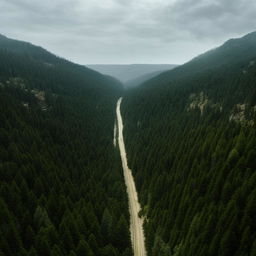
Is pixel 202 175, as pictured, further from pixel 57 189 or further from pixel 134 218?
pixel 57 189

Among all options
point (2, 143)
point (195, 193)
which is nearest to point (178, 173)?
point (195, 193)

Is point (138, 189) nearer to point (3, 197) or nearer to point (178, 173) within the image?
point (178, 173)

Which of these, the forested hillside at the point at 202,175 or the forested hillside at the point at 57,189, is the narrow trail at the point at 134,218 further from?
the forested hillside at the point at 57,189

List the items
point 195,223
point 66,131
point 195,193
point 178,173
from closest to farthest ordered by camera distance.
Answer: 1. point 195,223
2. point 195,193
3. point 178,173
4. point 66,131

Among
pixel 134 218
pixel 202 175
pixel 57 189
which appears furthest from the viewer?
pixel 57 189

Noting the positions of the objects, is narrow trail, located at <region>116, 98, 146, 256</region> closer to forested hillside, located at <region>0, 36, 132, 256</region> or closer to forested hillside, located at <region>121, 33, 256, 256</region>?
forested hillside, located at <region>121, 33, 256, 256</region>

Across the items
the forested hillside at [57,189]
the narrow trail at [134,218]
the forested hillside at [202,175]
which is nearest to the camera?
the forested hillside at [202,175]

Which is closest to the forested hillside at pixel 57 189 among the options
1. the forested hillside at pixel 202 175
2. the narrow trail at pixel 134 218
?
the narrow trail at pixel 134 218

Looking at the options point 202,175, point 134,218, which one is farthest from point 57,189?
point 202,175
